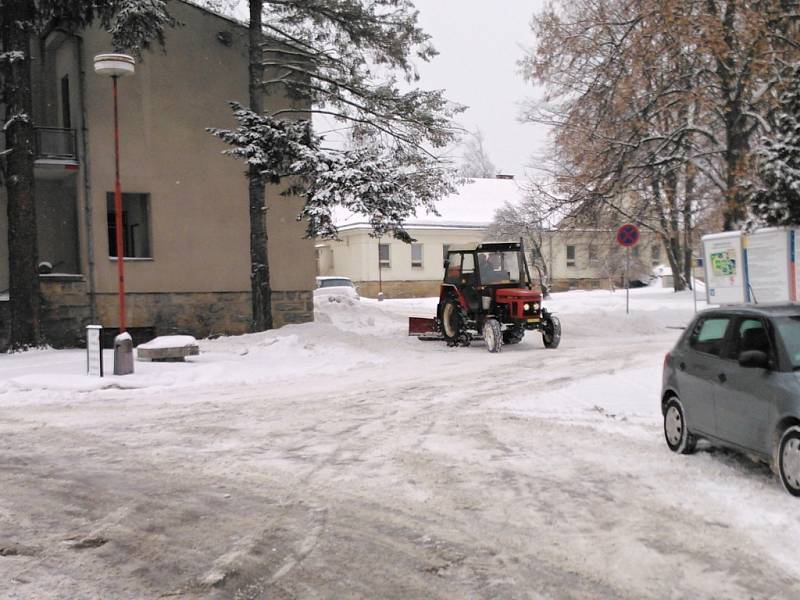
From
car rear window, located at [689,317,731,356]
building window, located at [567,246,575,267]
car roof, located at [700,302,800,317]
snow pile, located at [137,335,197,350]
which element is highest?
building window, located at [567,246,575,267]

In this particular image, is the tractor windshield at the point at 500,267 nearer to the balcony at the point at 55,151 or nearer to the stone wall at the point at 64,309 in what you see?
the stone wall at the point at 64,309

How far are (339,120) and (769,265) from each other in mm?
11172

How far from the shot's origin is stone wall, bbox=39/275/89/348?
2031 centimetres

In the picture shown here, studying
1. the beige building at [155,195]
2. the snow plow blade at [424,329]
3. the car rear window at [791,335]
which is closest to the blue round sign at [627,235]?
the snow plow blade at [424,329]

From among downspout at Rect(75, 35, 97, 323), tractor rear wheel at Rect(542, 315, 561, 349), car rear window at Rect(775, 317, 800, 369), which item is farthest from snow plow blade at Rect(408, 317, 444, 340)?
car rear window at Rect(775, 317, 800, 369)

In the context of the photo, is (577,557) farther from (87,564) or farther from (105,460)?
(105,460)

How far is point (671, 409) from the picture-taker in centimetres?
811

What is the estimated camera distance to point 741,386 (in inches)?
268

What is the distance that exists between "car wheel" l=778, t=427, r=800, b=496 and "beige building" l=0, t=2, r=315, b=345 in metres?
18.0

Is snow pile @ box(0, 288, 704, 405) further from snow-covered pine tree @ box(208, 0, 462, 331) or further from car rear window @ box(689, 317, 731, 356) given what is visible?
car rear window @ box(689, 317, 731, 356)

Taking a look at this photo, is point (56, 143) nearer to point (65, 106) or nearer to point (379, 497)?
point (65, 106)

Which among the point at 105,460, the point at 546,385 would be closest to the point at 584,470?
the point at 105,460

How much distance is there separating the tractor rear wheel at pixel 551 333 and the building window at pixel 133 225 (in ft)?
34.4

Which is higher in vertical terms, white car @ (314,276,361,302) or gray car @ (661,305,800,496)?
white car @ (314,276,361,302)
